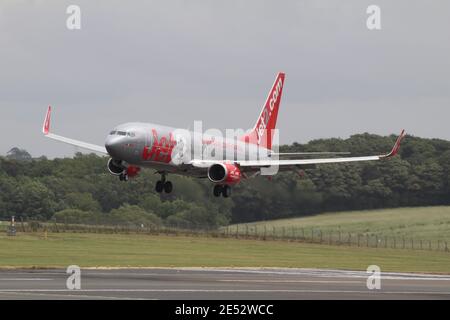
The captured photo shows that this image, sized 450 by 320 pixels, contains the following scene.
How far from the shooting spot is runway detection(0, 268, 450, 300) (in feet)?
219

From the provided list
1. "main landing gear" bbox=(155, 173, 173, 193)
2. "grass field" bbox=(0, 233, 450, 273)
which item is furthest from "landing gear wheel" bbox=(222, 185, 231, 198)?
"grass field" bbox=(0, 233, 450, 273)

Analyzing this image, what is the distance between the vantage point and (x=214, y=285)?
75.8 meters

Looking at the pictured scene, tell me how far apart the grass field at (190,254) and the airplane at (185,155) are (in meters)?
9.62

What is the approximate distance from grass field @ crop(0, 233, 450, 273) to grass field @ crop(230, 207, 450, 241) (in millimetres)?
2945

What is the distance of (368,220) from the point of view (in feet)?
498

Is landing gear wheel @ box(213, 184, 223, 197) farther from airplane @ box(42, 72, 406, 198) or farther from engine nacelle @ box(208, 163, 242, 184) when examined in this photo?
engine nacelle @ box(208, 163, 242, 184)

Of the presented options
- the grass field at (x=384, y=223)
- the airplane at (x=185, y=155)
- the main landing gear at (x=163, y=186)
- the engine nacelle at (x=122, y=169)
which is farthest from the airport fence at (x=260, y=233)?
the engine nacelle at (x=122, y=169)

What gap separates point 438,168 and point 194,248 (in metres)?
45.9

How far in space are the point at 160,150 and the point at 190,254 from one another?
3301 centimetres

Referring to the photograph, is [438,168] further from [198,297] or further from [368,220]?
[198,297]

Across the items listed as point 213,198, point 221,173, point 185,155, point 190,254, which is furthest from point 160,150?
point 213,198

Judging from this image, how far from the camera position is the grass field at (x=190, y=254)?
10675 cm
